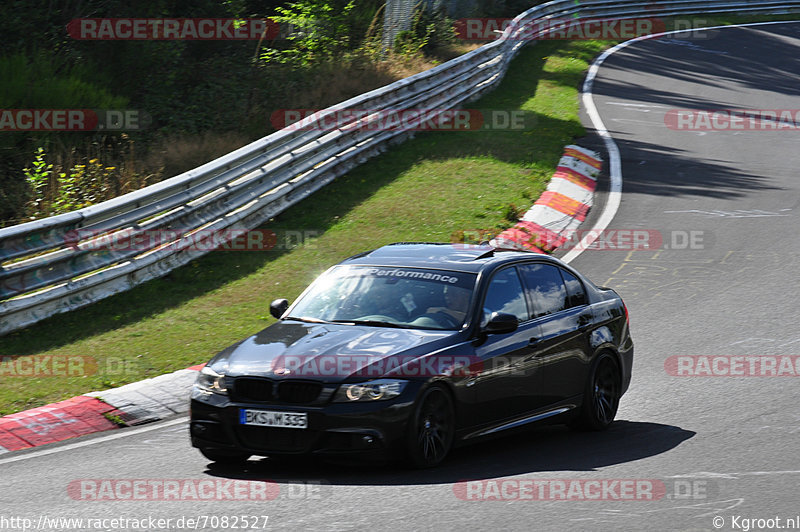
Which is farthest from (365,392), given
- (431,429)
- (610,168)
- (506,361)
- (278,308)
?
(610,168)

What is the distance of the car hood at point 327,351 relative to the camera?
7.16 metres

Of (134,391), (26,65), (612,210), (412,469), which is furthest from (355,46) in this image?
(412,469)

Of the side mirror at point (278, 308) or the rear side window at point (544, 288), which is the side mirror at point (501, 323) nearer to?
the rear side window at point (544, 288)

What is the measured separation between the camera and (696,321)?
12070 millimetres

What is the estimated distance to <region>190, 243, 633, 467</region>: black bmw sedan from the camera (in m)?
7.04

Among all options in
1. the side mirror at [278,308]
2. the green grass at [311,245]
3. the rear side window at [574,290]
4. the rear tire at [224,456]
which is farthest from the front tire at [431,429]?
the green grass at [311,245]

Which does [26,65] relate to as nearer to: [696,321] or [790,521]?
[696,321]

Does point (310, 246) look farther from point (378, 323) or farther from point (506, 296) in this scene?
point (378, 323)

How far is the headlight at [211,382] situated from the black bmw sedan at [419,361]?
0.04 ft

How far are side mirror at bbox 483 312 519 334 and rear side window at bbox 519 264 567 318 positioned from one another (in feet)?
2.41

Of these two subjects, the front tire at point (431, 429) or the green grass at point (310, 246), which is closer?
the front tire at point (431, 429)

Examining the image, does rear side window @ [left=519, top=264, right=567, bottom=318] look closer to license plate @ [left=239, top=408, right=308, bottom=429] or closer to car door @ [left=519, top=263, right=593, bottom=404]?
car door @ [left=519, top=263, right=593, bottom=404]

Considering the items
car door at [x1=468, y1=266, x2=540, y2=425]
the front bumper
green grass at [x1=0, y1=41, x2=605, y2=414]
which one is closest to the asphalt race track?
the front bumper

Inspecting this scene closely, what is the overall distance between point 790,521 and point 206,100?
59.3 feet
